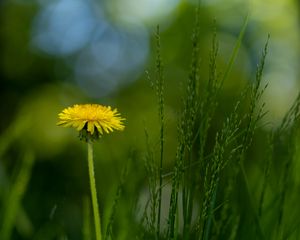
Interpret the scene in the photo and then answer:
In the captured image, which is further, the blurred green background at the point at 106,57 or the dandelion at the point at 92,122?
the blurred green background at the point at 106,57

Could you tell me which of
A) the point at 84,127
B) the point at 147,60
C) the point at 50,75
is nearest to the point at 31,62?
the point at 50,75

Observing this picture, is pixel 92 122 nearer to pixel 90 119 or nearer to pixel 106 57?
pixel 90 119

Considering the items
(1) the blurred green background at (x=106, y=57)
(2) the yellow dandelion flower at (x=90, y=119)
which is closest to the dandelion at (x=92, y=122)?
(2) the yellow dandelion flower at (x=90, y=119)

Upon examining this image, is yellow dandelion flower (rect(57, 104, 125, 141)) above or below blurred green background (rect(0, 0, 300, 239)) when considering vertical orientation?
below

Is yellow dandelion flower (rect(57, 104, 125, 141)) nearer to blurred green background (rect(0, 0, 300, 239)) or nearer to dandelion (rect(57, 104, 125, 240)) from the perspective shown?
dandelion (rect(57, 104, 125, 240))

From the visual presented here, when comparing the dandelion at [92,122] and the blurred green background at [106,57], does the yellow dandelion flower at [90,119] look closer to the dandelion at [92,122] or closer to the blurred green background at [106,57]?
the dandelion at [92,122]

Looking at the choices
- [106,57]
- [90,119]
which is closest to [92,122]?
[90,119]

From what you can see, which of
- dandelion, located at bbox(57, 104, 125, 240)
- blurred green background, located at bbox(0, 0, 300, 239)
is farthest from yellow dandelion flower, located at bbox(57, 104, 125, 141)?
blurred green background, located at bbox(0, 0, 300, 239)

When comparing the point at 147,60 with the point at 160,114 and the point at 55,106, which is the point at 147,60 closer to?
the point at 55,106
